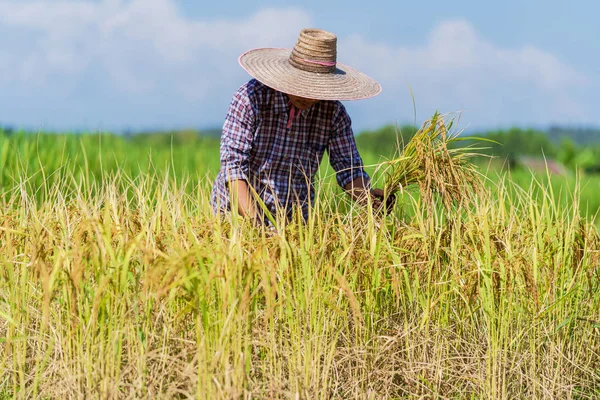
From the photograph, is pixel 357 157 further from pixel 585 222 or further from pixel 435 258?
pixel 585 222

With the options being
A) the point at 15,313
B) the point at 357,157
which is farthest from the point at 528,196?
the point at 15,313

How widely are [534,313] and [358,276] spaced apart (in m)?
0.72

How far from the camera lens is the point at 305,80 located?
10.4 feet

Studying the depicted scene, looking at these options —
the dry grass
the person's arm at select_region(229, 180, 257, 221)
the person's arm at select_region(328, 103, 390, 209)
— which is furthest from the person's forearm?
the person's arm at select_region(328, 103, 390, 209)

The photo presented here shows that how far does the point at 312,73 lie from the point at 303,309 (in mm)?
1297

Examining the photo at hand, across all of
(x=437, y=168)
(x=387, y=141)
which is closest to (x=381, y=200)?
(x=437, y=168)

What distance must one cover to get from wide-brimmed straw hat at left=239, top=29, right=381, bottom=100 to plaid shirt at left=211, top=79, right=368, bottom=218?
12cm

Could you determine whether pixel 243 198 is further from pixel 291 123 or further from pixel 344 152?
pixel 344 152

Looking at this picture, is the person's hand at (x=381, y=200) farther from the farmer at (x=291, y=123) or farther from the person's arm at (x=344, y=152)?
the person's arm at (x=344, y=152)

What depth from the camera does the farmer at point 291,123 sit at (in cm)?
315

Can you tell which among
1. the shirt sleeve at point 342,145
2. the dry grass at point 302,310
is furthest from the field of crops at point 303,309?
the shirt sleeve at point 342,145

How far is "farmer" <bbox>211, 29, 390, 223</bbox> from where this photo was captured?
10.3 feet

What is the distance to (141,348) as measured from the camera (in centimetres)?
229

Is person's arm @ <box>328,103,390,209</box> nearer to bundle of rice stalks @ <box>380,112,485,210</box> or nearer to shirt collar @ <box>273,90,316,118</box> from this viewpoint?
shirt collar @ <box>273,90,316,118</box>
